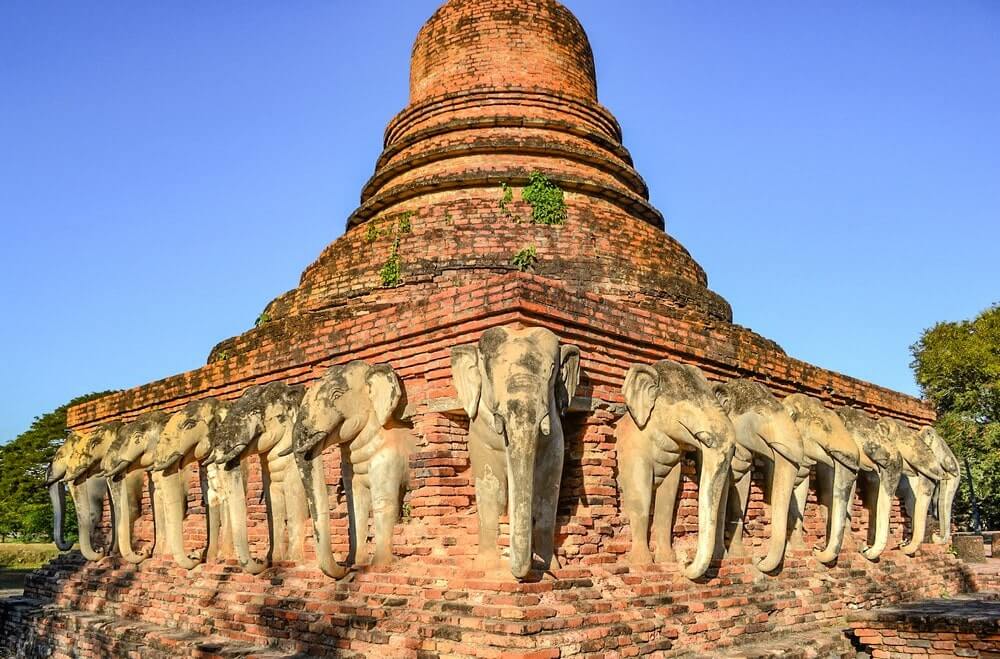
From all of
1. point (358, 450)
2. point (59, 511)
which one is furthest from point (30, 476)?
point (358, 450)

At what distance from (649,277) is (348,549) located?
4886 mm

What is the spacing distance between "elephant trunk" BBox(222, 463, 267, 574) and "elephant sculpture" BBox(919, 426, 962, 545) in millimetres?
8390

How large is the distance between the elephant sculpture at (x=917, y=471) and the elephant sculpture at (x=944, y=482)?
342 mm

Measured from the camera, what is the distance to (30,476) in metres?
32.4

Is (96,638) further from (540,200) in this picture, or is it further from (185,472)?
(540,200)

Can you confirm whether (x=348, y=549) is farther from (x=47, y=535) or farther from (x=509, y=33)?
(x=47, y=535)

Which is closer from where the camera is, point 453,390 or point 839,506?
point 453,390

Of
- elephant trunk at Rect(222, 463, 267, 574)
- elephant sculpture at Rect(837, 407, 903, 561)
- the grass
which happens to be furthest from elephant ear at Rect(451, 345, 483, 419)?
the grass

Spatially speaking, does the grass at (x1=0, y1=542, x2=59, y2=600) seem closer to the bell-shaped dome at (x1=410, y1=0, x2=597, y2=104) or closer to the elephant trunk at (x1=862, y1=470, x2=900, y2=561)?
the bell-shaped dome at (x1=410, y1=0, x2=597, y2=104)

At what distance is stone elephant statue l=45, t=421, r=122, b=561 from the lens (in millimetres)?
9812

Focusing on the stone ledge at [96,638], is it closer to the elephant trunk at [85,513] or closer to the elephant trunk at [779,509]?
the elephant trunk at [85,513]

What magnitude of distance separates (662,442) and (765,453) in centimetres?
134

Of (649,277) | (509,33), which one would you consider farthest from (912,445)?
(509,33)

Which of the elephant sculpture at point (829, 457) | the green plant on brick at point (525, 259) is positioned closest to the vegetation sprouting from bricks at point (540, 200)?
the green plant on brick at point (525, 259)
